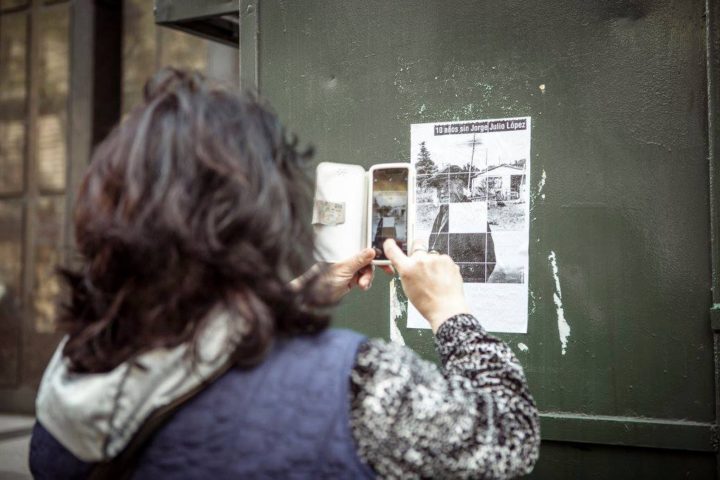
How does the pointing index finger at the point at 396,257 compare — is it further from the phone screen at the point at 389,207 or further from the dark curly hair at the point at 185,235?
the dark curly hair at the point at 185,235

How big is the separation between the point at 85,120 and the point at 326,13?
382 centimetres

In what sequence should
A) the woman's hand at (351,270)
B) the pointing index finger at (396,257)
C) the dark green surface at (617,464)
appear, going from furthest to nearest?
the dark green surface at (617,464), the woman's hand at (351,270), the pointing index finger at (396,257)

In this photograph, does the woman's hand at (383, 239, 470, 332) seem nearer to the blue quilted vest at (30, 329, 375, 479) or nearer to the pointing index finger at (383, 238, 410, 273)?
the pointing index finger at (383, 238, 410, 273)

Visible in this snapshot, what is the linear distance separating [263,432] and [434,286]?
52 centimetres

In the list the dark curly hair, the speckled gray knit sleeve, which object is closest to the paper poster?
the speckled gray knit sleeve

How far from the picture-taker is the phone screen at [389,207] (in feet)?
6.66

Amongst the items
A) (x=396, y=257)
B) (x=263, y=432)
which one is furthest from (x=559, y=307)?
(x=263, y=432)

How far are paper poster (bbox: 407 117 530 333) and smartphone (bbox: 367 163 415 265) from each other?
324mm

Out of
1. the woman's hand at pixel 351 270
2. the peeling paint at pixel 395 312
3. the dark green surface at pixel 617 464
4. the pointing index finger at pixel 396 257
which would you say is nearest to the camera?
the pointing index finger at pixel 396 257

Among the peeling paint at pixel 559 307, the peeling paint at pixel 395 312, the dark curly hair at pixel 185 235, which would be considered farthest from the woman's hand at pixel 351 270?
the dark curly hair at pixel 185 235

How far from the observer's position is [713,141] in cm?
208

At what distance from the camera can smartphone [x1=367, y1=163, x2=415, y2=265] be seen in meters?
2.02

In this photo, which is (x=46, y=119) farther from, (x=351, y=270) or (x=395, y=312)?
(x=351, y=270)

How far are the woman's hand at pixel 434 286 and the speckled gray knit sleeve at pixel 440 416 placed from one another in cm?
15
